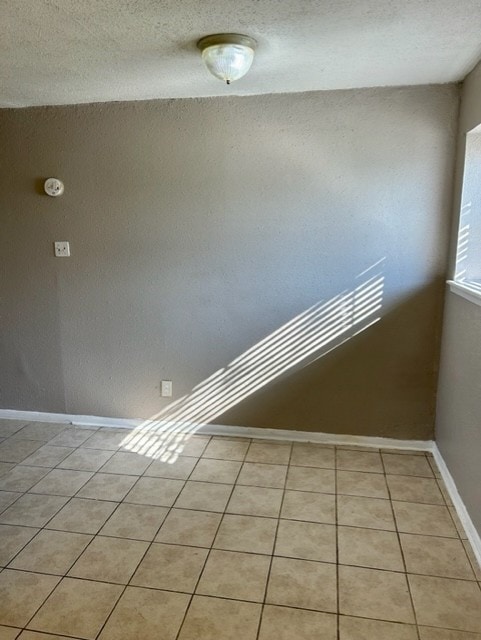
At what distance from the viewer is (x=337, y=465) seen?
2.71 meters

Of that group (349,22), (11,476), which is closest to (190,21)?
(349,22)

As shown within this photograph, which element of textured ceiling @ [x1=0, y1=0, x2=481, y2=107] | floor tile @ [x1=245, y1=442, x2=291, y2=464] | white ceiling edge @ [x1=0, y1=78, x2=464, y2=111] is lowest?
floor tile @ [x1=245, y1=442, x2=291, y2=464]

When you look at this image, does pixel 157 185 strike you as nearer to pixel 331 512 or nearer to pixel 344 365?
pixel 344 365

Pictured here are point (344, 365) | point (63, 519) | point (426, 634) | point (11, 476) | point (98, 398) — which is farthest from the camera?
point (98, 398)

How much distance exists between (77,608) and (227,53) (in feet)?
7.05

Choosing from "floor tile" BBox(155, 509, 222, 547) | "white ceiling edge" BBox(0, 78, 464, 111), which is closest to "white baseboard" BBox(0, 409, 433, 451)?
"floor tile" BBox(155, 509, 222, 547)

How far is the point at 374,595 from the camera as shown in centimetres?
174

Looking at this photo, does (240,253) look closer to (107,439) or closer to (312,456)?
(312,456)

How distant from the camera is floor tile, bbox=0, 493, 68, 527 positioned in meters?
2.20

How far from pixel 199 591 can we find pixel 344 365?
1.54 metres

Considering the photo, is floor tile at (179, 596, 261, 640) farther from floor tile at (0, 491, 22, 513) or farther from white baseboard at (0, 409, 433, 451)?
white baseboard at (0, 409, 433, 451)

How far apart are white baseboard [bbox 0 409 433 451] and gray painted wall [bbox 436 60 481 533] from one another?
28 centimetres

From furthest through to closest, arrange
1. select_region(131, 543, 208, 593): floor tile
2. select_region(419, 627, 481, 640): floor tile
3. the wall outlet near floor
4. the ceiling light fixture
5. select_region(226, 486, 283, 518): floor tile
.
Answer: the wall outlet near floor → select_region(226, 486, 283, 518): floor tile → the ceiling light fixture → select_region(131, 543, 208, 593): floor tile → select_region(419, 627, 481, 640): floor tile

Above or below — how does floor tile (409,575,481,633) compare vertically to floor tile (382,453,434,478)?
below
